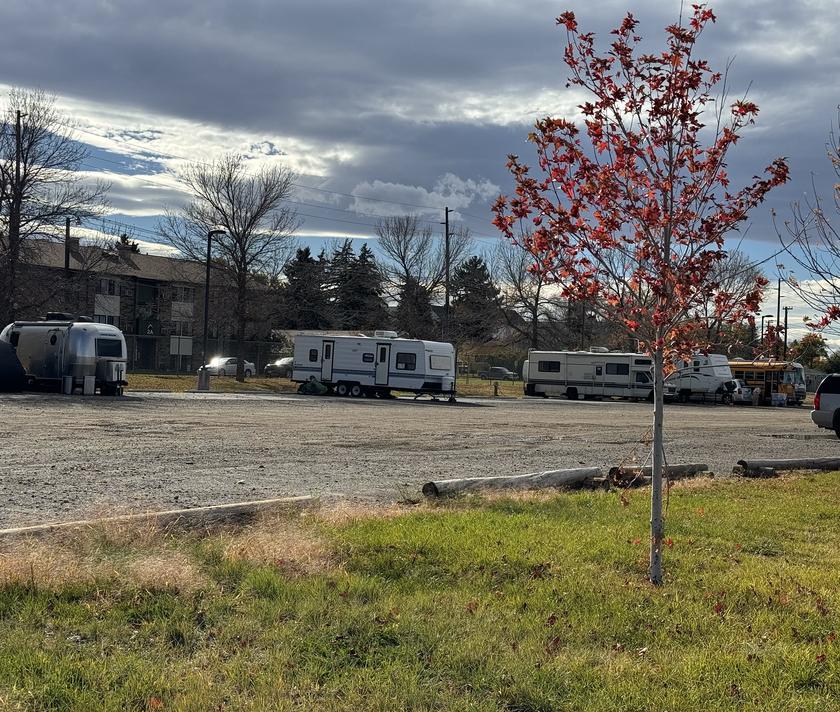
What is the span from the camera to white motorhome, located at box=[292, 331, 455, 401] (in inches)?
1575

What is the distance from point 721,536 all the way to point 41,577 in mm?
6057

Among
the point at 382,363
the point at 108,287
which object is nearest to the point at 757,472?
the point at 382,363

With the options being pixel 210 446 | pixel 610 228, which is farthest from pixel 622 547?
pixel 210 446

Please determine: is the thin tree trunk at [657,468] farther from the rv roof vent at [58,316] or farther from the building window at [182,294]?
the building window at [182,294]

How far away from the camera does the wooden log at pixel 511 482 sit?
10398mm

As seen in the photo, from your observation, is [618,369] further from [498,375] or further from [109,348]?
[109,348]

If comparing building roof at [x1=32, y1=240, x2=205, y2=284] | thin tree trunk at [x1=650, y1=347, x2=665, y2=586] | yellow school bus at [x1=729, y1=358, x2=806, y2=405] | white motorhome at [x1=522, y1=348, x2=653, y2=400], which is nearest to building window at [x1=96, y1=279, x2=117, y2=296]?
building roof at [x1=32, y1=240, x2=205, y2=284]

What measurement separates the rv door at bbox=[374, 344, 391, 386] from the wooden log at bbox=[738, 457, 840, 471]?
25.9m

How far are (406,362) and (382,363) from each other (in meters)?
1.16

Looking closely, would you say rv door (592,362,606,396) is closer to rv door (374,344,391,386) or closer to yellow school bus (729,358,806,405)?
yellow school bus (729,358,806,405)

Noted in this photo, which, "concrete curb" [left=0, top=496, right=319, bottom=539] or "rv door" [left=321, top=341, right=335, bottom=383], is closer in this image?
"concrete curb" [left=0, top=496, right=319, bottom=539]

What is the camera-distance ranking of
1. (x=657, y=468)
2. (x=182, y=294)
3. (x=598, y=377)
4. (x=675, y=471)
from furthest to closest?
(x=182, y=294), (x=598, y=377), (x=675, y=471), (x=657, y=468)

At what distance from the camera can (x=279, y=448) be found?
15633 millimetres

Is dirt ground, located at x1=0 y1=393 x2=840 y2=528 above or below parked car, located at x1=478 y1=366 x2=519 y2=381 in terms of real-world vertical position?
below
